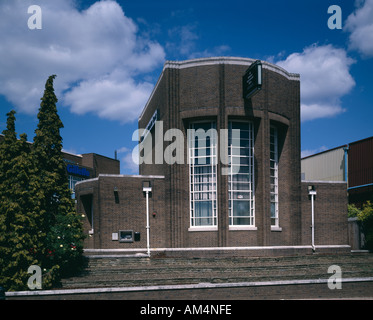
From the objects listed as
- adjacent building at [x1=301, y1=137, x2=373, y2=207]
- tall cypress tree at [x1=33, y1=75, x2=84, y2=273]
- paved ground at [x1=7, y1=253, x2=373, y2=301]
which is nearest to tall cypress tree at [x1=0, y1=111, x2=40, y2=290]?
tall cypress tree at [x1=33, y1=75, x2=84, y2=273]

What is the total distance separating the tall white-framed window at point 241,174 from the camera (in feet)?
74.2

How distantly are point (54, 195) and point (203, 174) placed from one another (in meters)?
8.51

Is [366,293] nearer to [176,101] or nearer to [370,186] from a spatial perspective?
[176,101]

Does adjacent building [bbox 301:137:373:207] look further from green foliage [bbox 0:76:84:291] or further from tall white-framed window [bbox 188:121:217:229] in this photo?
green foliage [bbox 0:76:84:291]

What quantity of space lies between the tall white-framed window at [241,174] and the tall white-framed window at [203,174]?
98 cm

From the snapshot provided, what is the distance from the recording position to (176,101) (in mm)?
22828

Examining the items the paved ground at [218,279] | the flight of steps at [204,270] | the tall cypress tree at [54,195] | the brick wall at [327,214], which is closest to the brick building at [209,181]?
the brick wall at [327,214]

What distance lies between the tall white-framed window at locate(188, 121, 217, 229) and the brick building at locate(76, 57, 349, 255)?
0.19 feet

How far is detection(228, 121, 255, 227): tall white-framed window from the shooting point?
22609mm

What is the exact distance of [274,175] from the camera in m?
24.4
